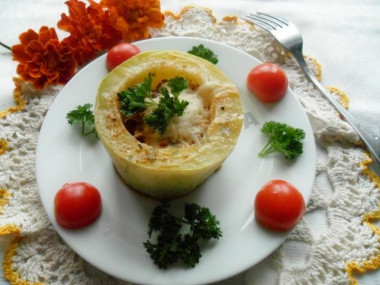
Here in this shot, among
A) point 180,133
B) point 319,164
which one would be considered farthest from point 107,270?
point 319,164

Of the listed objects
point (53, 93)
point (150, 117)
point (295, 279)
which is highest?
point (150, 117)

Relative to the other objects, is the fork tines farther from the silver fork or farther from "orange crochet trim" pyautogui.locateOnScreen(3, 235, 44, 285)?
"orange crochet trim" pyautogui.locateOnScreen(3, 235, 44, 285)

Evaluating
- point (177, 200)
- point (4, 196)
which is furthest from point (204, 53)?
point (4, 196)

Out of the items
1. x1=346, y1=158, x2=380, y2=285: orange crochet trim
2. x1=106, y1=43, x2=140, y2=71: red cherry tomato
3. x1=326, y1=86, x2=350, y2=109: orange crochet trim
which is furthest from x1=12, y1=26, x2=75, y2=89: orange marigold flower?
x1=346, y1=158, x2=380, y2=285: orange crochet trim

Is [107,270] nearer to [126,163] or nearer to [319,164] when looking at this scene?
[126,163]

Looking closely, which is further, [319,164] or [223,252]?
[319,164]
